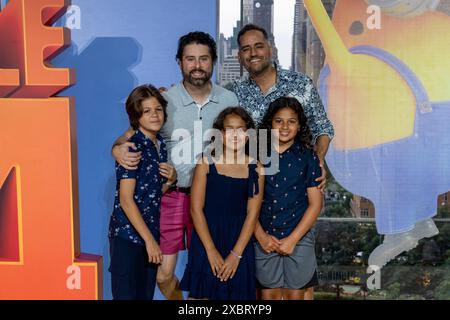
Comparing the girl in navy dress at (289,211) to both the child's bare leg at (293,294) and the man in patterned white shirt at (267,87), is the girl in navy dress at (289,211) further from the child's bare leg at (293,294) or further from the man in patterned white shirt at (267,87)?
the man in patterned white shirt at (267,87)

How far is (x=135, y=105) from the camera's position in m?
2.22

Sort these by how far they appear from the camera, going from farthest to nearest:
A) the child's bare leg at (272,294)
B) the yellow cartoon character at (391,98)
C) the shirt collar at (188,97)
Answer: the yellow cartoon character at (391,98)
the shirt collar at (188,97)
the child's bare leg at (272,294)

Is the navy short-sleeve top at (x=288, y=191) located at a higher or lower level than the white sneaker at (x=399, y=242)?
higher

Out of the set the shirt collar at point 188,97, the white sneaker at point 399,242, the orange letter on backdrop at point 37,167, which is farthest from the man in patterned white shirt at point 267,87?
the orange letter on backdrop at point 37,167

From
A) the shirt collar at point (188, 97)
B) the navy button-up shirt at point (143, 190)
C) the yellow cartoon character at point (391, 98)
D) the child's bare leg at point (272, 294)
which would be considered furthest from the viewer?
the yellow cartoon character at point (391, 98)

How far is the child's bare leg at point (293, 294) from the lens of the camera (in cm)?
228

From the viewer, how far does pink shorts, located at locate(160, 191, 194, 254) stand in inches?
93.6

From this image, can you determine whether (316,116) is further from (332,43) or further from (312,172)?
(332,43)

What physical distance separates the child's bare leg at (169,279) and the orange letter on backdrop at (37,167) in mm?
293

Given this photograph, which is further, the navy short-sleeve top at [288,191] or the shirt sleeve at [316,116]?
the shirt sleeve at [316,116]

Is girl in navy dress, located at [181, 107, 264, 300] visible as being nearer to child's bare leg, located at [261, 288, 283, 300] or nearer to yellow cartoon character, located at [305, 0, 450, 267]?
child's bare leg, located at [261, 288, 283, 300]

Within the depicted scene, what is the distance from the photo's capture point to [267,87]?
250 centimetres

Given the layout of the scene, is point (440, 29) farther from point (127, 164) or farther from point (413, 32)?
point (127, 164)

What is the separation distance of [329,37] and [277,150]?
80 cm
